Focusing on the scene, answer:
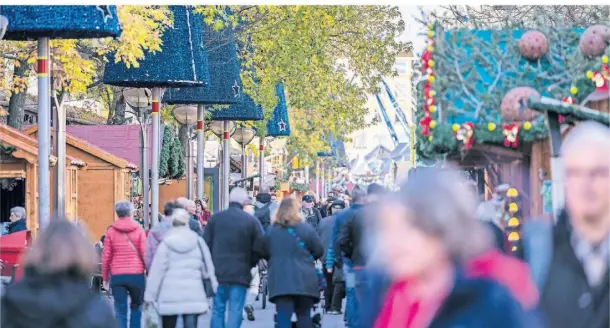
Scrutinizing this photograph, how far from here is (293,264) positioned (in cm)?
1250

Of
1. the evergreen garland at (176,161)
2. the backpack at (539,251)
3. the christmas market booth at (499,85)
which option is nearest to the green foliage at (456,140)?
the christmas market booth at (499,85)

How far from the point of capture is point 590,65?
10.2m

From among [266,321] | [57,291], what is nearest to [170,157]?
[266,321]

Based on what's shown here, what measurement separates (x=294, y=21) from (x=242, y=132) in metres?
10.1

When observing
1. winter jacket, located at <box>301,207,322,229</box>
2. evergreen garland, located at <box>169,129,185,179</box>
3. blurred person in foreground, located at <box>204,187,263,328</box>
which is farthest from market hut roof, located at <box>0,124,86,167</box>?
evergreen garland, located at <box>169,129,185,179</box>

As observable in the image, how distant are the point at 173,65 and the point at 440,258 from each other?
15721 millimetres

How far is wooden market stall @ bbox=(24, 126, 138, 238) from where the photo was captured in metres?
28.2

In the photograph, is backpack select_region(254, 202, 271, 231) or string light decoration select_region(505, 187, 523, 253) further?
backpack select_region(254, 202, 271, 231)

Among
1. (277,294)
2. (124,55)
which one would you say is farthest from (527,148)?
(124,55)

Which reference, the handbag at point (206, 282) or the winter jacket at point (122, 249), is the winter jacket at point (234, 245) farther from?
the handbag at point (206, 282)

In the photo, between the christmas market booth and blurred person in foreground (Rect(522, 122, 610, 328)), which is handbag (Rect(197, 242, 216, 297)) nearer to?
the christmas market booth

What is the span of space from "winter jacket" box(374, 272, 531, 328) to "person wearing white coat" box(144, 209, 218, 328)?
7.95 m

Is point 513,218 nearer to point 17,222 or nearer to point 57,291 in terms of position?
point 57,291

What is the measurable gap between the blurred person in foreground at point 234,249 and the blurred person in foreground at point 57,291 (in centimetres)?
719
